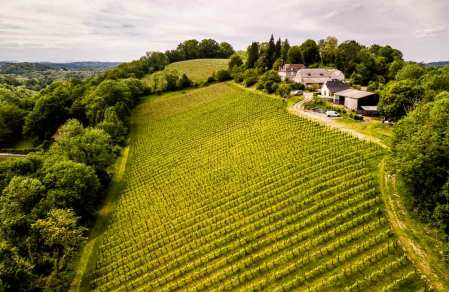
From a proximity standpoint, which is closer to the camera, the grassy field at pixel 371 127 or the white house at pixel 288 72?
the grassy field at pixel 371 127

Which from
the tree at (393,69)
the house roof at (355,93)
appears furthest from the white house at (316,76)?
the house roof at (355,93)

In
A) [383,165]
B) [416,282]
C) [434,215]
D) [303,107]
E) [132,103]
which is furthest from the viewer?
[132,103]

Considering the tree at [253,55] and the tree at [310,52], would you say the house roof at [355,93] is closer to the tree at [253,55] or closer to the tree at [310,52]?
the tree at [310,52]

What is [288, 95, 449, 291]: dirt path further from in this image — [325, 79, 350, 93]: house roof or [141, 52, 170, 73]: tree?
[141, 52, 170, 73]: tree

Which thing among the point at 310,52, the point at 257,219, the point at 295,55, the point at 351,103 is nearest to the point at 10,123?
the point at 257,219

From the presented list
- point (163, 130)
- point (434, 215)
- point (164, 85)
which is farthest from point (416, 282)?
point (164, 85)

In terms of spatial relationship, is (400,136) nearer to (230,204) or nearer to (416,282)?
(416,282)
